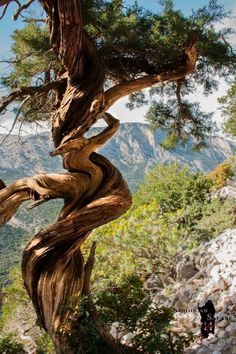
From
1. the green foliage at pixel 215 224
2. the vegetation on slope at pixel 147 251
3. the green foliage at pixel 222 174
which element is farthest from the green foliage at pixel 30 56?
the green foliage at pixel 222 174

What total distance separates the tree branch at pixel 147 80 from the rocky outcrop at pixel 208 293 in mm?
3166

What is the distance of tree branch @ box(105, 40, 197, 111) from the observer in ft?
19.3

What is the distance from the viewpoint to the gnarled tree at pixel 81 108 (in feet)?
17.9

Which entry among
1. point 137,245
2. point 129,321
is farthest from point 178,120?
point 137,245

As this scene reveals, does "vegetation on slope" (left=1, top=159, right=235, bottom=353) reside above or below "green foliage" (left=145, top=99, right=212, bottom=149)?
below

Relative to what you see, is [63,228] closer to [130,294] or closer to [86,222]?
[86,222]

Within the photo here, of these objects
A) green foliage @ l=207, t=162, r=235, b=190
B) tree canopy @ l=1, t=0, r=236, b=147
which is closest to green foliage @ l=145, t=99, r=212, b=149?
tree canopy @ l=1, t=0, r=236, b=147

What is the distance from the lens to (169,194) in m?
24.3

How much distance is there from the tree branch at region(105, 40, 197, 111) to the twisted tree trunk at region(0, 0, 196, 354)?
0.02 meters

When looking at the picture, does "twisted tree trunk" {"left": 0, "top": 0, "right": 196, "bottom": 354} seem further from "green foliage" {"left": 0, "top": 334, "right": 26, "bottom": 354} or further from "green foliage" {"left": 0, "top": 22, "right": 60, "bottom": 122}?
"green foliage" {"left": 0, "top": 334, "right": 26, "bottom": 354}

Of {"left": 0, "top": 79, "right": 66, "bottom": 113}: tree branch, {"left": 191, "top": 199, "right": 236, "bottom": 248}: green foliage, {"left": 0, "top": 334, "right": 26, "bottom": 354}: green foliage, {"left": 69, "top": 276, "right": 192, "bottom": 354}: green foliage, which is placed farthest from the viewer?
{"left": 191, "top": 199, "right": 236, "bottom": 248}: green foliage

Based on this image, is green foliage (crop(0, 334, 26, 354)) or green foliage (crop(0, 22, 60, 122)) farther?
green foliage (crop(0, 334, 26, 354))

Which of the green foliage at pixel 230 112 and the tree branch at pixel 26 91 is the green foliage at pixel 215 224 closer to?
the green foliage at pixel 230 112

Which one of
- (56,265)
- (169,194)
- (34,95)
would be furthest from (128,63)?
(169,194)
